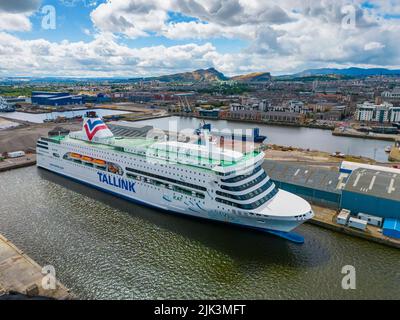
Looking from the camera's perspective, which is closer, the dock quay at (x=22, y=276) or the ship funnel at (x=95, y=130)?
the dock quay at (x=22, y=276)

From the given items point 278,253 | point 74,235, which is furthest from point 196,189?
point 74,235

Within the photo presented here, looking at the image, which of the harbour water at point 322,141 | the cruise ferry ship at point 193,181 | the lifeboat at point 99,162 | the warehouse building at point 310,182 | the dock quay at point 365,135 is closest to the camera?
the cruise ferry ship at point 193,181

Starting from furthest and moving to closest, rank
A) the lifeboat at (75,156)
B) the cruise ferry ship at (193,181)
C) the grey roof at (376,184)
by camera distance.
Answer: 1. the lifeboat at (75,156)
2. the grey roof at (376,184)
3. the cruise ferry ship at (193,181)

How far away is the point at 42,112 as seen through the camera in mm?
72062

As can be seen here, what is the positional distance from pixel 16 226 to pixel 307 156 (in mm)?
28148

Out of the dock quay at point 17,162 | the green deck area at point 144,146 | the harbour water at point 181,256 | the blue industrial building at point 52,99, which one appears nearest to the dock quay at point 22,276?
the harbour water at point 181,256

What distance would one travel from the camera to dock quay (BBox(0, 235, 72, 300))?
10742mm

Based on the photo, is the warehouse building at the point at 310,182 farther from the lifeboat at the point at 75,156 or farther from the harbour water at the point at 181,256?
the lifeboat at the point at 75,156

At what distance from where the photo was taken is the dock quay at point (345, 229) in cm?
1479

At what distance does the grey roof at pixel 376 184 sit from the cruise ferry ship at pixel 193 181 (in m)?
4.47

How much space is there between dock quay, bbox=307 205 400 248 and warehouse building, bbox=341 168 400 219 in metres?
1.08

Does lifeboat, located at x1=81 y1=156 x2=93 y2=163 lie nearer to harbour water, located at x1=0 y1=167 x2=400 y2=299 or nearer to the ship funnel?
the ship funnel

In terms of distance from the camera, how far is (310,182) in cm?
1947

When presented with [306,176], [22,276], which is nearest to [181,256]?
[22,276]
